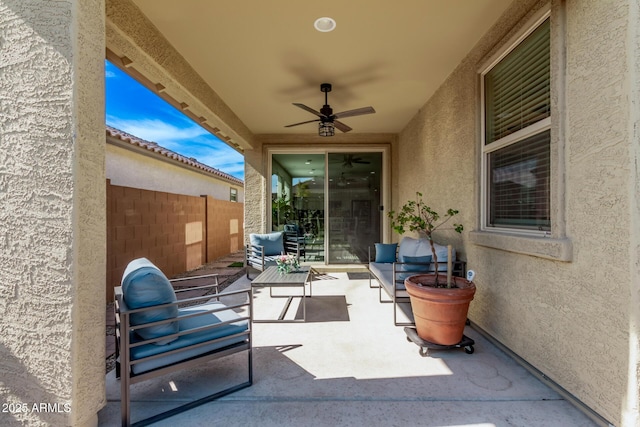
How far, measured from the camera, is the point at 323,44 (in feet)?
10.3

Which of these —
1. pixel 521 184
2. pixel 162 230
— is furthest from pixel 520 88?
pixel 162 230

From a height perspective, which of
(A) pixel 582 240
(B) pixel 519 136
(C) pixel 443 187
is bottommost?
(A) pixel 582 240

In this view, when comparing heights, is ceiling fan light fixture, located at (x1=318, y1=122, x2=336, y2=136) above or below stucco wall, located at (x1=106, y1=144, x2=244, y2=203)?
above

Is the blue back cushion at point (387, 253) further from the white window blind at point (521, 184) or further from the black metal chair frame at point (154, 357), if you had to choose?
the black metal chair frame at point (154, 357)

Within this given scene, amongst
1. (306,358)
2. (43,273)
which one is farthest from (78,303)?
(306,358)

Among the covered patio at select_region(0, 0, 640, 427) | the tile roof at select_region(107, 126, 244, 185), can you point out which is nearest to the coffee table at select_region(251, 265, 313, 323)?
the covered patio at select_region(0, 0, 640, 427)

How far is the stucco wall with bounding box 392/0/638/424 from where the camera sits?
1617 millimetres

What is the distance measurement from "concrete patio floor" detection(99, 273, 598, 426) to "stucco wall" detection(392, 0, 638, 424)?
27 cm

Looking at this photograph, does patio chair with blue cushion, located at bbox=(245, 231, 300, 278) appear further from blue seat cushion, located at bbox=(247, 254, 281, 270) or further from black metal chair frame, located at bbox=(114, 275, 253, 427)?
black metal chair frame, located at bbox=(114, 275, 253, 427)

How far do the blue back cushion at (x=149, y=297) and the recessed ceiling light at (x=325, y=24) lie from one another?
261 cm

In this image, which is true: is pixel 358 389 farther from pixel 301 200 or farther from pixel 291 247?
pixel 301 200

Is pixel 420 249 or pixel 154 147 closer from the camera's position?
pixel 420 249

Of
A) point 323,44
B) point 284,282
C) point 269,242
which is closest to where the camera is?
point 323,44

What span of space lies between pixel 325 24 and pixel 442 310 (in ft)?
9.45
